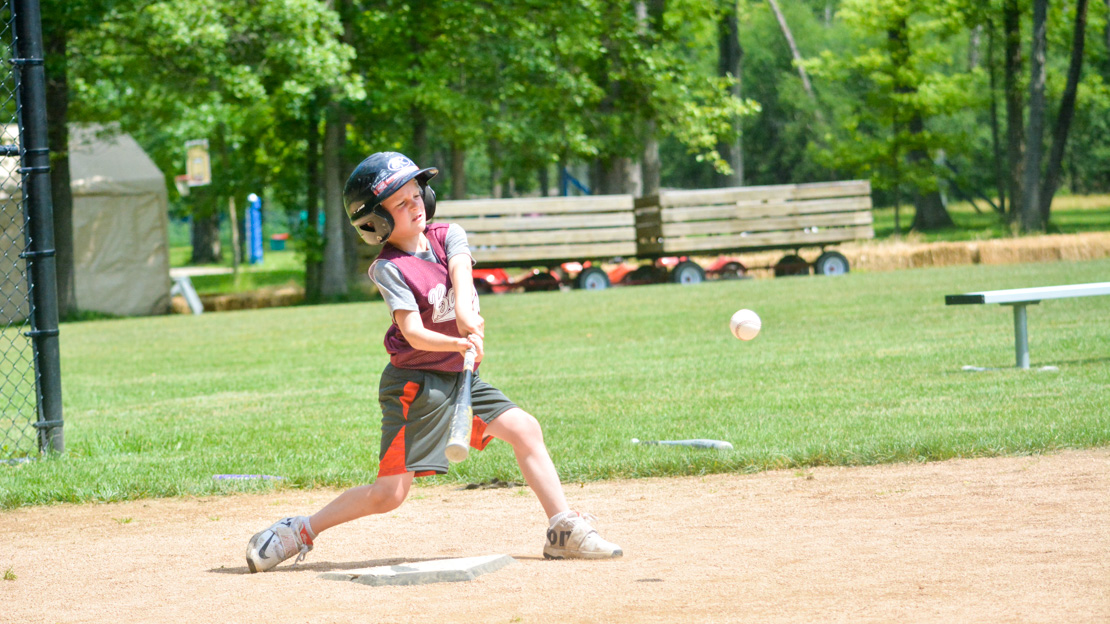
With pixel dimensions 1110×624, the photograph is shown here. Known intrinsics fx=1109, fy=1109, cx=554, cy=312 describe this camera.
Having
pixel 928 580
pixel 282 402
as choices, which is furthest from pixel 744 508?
pixel 282 402

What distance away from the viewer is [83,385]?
39.0 ft

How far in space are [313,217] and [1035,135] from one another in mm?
19339

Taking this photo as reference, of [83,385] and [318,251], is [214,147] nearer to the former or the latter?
[318,251]

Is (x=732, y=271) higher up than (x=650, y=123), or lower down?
lower down

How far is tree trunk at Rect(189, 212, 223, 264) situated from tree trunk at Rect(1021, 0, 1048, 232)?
31.8m

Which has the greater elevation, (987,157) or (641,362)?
(987,157)

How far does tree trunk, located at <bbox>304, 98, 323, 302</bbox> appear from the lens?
84.8 ft

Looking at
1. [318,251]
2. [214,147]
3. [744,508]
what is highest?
[214,147]

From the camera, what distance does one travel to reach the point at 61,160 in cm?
2256

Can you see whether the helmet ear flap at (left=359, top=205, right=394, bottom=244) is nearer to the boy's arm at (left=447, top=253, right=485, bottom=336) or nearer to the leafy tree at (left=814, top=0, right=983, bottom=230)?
the boy's arm at (left=447, top=253, right=485, bottom=336)

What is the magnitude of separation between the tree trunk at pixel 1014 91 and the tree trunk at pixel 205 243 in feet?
102

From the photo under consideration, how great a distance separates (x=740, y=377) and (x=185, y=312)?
1868cm

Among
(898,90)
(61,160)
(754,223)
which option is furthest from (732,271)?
(61,160)

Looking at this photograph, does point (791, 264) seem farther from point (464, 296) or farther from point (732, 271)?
point (464, 296)
